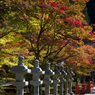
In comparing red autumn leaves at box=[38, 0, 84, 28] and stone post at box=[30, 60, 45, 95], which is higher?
red autumn leaves at box=[38, 0, 84, 28]

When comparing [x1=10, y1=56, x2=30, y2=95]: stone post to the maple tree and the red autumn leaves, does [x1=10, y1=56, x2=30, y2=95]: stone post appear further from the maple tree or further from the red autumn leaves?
the red autumn leaves

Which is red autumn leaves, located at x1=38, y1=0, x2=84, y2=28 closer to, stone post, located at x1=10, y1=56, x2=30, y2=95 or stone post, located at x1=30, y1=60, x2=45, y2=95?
stone post, located at x1=30, y1=60, x2=45, y2=95

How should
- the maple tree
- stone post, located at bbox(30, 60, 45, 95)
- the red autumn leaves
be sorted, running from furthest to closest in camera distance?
the maple tree, the red autumn leaves, stone post, located at bbox(30, 60, 45, 95)

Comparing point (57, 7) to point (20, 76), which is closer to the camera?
point (20, 76)

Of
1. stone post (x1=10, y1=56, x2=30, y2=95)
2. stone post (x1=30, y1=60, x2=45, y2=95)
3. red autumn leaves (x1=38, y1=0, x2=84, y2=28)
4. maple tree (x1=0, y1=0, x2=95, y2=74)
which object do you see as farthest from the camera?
maple tree (x1=0, y1=0, x2=95, y2=74)

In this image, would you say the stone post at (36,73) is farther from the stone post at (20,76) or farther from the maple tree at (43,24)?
the maple tree at (43,24)

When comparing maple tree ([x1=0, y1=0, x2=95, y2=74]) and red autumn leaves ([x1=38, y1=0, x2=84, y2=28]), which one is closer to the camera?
red autumn leaves ([x1=38, y1=0, x2=84, y2=28])

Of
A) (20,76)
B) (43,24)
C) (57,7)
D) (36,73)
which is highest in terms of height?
(57,7)

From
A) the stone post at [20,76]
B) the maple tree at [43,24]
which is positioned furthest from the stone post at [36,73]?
the maple tree at [43,24]

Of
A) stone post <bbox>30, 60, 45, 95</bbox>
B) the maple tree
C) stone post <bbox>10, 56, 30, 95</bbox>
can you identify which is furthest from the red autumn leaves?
stone post <bbox>10, 56, 30, 95</bbox>

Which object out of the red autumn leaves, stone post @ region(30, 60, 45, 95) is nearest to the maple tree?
the red autumn leaves

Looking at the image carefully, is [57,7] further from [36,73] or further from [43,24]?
[36,73]

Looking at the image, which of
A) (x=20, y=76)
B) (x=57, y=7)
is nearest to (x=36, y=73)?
(x=20, y=76)

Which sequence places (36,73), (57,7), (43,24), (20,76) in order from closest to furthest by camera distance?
1. (20,76)
2. (36,73)
3. (57,7)
4. (43,24)
